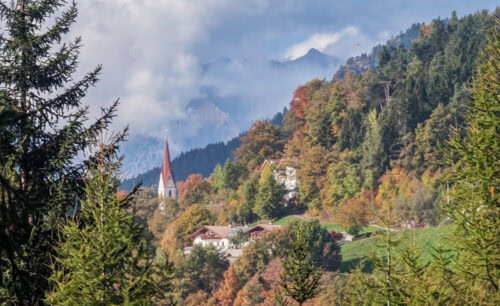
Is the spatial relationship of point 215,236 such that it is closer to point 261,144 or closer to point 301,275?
point 261,144

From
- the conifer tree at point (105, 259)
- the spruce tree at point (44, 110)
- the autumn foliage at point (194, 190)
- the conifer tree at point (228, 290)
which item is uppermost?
the autumn foliage at point (194, 190)

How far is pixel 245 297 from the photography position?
38844mm

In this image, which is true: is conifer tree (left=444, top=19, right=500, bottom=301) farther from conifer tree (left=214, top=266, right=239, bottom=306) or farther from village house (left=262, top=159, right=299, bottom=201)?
village house (left=262, top=159, right=299, bottom=201)

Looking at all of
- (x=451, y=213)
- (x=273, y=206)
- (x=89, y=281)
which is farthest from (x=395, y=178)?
(x=89, y=281)

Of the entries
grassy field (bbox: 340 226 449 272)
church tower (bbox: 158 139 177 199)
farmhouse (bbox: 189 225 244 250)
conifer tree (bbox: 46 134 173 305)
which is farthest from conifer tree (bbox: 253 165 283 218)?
conifer tree (bbox: 46 134 173 305)

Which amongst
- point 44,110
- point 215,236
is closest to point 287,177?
point 215,236

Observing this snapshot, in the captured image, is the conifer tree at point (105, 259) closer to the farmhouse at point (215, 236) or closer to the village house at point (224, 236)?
the village house at point (224, 236)

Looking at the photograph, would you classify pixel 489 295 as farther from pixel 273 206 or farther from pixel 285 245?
pixel 273 206

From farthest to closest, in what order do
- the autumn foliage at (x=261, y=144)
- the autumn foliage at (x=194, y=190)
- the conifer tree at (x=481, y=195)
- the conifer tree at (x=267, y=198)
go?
the autumn foliage at (x=261, y=144), the autumn foliage at (x=194, y=190), the conifer tree at (x=267, y=198), the conifer tree at (x=481, y=195)

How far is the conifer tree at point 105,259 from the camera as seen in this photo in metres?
8.22

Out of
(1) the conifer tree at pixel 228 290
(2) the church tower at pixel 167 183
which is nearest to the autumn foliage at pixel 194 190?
(2) the church tower at pixel 167 183

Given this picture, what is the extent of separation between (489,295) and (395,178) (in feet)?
163

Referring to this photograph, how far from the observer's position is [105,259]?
854cm

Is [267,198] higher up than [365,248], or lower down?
higher up
